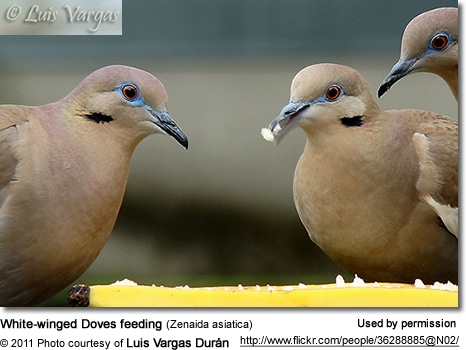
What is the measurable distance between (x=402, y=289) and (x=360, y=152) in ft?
1.38

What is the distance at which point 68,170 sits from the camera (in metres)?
2.03

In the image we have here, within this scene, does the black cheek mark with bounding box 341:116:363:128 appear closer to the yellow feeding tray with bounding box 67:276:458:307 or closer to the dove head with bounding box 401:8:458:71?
the dove head with bounding box 401:8:458:71

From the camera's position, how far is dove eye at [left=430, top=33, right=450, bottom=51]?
2146 mm

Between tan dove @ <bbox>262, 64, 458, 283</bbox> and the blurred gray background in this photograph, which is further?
the blurred gray background

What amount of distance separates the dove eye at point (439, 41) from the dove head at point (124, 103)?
2.48 feet

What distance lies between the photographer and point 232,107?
2.25 metres

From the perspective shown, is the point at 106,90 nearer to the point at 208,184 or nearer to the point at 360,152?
the point at 208,184

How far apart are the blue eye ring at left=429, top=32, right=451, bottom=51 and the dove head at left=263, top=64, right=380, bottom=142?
253mm

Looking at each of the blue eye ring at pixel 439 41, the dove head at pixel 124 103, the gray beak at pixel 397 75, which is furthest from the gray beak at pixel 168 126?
the blue eye ring at pixel 439 41

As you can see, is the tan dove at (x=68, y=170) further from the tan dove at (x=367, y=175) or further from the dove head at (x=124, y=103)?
the tan dove at (x=367, y=175)
